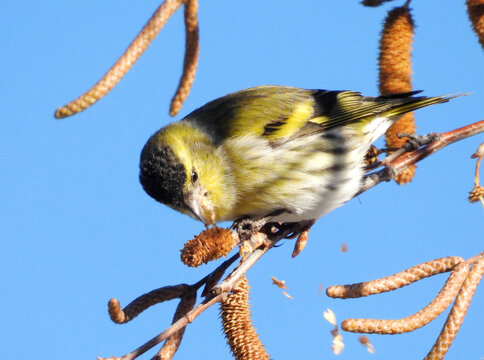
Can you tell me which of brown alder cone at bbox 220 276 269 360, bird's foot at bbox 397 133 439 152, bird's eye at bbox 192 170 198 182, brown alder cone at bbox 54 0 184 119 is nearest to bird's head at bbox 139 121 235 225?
bird's eye at bbox 192 170 198 182

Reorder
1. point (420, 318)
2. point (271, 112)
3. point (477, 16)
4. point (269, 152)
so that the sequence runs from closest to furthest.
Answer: point (420, 318), point (477, 16), point (269, 152), point (271, 112)

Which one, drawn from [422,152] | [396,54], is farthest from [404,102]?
[422,152]

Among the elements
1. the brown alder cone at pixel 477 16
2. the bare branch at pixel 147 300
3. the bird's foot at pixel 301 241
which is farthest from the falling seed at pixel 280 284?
the brown alder cone at pixel 477 16

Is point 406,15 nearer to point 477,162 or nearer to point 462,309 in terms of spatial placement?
point 477,162

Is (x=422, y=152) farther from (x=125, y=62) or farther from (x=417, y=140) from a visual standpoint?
(x=125, y=62)

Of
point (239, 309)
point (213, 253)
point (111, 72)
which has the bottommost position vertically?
point (239, 309)

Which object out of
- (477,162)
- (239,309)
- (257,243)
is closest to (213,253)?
(239,309)

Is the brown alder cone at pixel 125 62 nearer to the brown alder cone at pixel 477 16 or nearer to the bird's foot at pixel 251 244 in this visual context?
the bird's foot at pixel 251 244

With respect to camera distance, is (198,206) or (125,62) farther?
(198,206)
